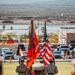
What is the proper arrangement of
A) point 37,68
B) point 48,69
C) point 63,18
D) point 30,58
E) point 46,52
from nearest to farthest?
point 37,68, point 48,69, point 30,58, point 46,52, point 63,18

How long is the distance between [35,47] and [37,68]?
7.73m

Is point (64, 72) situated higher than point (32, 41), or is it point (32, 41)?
point (32, 41)

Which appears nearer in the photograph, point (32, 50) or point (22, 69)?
point (22, 69)

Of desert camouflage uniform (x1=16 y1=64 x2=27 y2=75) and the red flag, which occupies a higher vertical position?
the red flag

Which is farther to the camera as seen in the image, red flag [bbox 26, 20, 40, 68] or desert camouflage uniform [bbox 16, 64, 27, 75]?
red flag [bbox 26, 20, 40, 68]

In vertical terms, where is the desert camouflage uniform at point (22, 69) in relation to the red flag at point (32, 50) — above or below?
below

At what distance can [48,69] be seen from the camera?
38.7 feet

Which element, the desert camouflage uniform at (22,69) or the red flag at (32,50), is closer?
the desert camouflage uniform at (22,69)

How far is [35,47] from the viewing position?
1387cm

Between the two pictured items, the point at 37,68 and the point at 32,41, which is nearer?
the point at 37,68

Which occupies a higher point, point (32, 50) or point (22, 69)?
point (32, 50)

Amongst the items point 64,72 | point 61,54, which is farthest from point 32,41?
point 61,54

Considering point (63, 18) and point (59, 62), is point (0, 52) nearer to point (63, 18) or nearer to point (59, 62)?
point (59, 62)

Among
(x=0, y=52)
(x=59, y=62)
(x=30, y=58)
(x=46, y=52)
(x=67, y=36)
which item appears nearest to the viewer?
(x=30, y=58)
